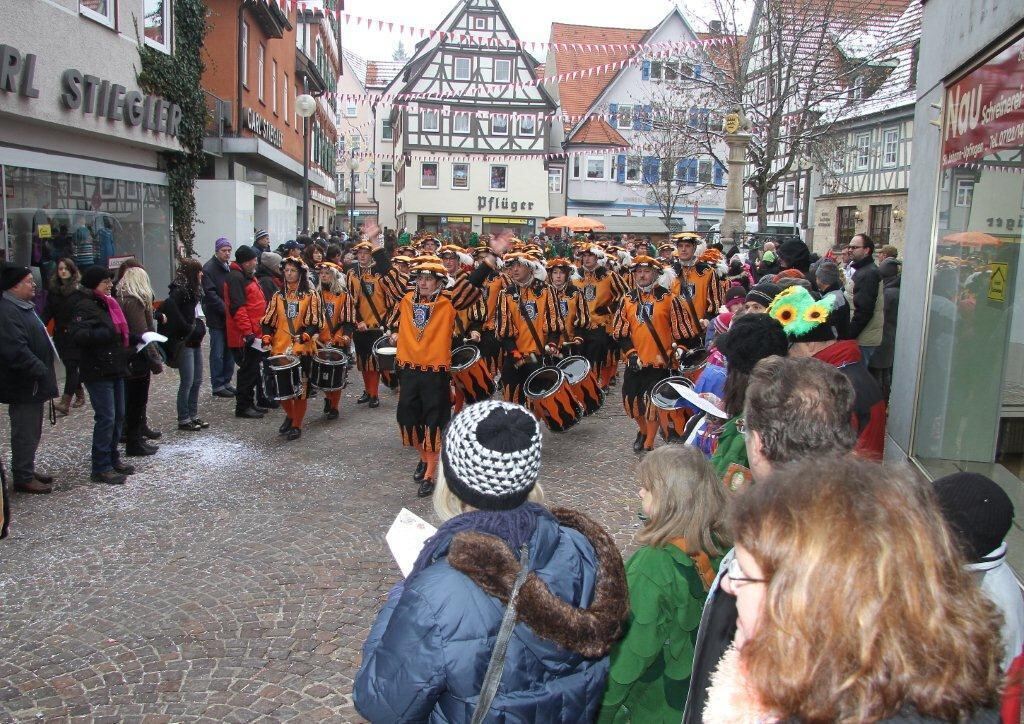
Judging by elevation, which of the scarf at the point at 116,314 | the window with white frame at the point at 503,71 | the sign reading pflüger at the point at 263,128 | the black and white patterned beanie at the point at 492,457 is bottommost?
the scarf at the point at 116,314

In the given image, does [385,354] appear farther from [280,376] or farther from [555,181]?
[555,181]

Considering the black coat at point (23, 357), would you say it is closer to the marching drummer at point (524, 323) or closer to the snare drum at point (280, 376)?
the snare drum at point (280, 376)

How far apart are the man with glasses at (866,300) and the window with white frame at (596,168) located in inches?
1505

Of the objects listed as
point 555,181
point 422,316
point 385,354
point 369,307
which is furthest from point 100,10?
point 555,181

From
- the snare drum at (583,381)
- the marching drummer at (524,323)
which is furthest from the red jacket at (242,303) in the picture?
the snare drum at (583,381)

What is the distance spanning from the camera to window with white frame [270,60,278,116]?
2523 cm

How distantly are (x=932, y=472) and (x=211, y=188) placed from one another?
16.9 meters

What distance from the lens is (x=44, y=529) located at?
6.22 metres

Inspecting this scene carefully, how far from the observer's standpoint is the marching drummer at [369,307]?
10.7 meters

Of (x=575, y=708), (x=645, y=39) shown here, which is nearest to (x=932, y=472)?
(x=575, y=708)

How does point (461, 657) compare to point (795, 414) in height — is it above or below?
below

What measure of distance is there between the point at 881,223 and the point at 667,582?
29.9 m

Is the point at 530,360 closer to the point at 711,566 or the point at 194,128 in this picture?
the point at 711,566

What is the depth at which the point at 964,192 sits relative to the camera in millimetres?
6535
